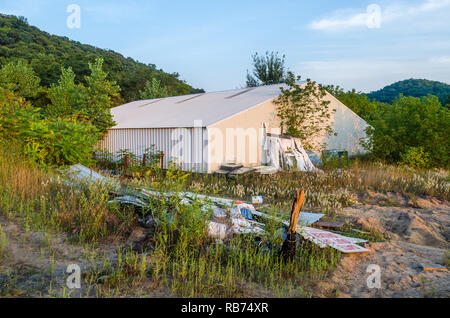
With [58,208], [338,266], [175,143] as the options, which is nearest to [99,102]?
[175,143]

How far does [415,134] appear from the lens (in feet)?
45.1

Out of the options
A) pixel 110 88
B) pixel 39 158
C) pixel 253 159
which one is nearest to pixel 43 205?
pixel 39 158

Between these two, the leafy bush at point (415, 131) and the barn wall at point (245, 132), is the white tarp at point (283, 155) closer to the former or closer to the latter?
the barn wall at point (245, 132)

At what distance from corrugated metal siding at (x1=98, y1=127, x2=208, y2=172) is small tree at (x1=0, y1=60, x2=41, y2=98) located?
590 inches

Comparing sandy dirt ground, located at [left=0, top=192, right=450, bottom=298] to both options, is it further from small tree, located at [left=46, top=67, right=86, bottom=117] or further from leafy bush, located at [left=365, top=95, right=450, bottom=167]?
small tree, located at [left=46, top=67, right=86, bottom=117]

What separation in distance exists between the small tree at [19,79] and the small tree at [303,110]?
68.8ft

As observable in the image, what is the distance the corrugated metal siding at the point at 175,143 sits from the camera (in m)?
12.2

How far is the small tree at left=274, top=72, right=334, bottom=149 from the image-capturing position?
15.1 meters

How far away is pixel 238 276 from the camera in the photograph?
3.51 m

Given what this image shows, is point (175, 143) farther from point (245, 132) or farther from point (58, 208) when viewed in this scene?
point (58, 208)

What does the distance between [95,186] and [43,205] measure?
0.80m

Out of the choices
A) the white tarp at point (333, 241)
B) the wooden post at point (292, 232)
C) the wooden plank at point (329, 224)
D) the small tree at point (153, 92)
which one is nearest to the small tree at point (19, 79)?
the small tree at point (153, 92)

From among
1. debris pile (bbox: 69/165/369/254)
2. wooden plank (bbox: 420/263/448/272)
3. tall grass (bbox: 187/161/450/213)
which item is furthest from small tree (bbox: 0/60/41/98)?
wooden plank (bbox: 420/263/448/272)
